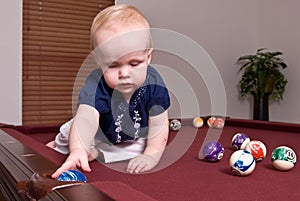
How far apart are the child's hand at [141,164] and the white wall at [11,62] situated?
191cm

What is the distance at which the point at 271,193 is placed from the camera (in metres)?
0.71

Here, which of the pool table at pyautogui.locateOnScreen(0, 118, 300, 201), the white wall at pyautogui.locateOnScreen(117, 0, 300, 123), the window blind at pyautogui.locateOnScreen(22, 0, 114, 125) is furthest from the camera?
the white wall at pyautogui.locateOnScreen(117, 0, 300, 123)

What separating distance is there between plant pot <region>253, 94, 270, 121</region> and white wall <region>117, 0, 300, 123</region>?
259 millimetres

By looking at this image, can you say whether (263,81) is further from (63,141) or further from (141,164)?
(141,164)

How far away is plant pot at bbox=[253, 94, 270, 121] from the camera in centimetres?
360

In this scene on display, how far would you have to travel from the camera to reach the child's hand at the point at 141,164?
90cm

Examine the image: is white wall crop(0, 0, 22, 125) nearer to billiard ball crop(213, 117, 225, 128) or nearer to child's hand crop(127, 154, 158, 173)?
billiard ball crop(213, 117, 225, 128)

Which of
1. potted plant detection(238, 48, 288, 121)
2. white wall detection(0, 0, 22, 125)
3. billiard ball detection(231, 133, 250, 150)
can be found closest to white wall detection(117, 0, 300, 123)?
potted plant detection(238, 48, 288, 121)

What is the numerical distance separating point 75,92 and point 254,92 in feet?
5.89

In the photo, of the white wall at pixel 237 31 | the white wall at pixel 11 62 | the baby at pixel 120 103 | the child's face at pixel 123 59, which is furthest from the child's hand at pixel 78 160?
→ the white wall at pixel 237 31

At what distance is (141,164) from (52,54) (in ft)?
6.93

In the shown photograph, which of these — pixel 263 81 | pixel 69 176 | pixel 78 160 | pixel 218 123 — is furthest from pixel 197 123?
pixel 263 81

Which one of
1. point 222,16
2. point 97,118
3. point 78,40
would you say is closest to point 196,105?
point 222,16

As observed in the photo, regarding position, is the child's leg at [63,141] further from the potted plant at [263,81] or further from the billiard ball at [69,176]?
the potted plant at [263,81]
